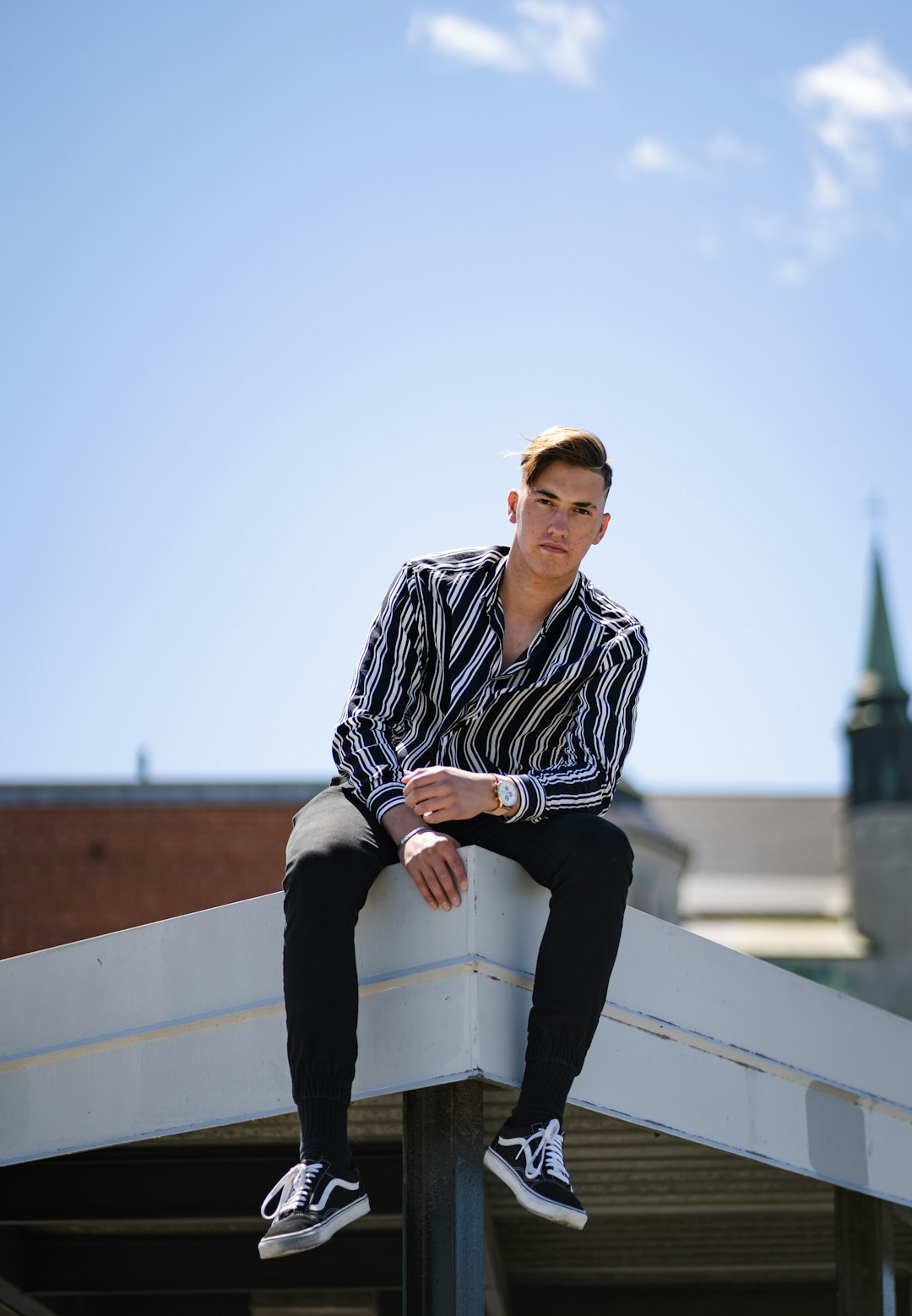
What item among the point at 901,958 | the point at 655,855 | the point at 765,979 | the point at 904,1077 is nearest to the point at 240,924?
the point at 765,979

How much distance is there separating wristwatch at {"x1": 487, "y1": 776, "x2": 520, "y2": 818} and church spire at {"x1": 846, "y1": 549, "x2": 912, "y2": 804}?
1647 inches

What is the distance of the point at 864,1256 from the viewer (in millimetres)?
4758

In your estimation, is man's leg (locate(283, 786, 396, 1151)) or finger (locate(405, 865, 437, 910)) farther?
finger (locate(405, 865, 437, 910))

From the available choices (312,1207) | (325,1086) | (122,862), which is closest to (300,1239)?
(312,1207)

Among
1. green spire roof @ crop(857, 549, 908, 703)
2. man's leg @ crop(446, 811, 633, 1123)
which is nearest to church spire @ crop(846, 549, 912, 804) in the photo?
green spire roof @ crop(857, 549, 908, 703)

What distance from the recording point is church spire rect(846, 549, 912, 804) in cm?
4359

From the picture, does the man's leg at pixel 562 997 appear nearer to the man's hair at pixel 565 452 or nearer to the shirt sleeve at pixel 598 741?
the shirt sleeve at pixel 598 741

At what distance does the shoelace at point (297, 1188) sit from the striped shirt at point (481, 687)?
0.94 m

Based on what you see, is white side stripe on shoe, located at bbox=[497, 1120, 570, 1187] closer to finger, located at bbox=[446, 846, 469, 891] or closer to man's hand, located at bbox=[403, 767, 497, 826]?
finger, located at bbox=[446, 846, 469, 891]

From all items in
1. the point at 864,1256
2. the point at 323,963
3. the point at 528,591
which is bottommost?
the point at 864,1256

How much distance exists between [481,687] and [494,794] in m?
0.37

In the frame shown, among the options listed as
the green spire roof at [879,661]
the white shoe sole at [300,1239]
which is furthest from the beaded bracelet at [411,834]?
the green spire roof at [879,661]

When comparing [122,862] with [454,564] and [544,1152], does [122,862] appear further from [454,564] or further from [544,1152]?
[544,1152]

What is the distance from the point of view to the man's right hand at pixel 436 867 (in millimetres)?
3293
